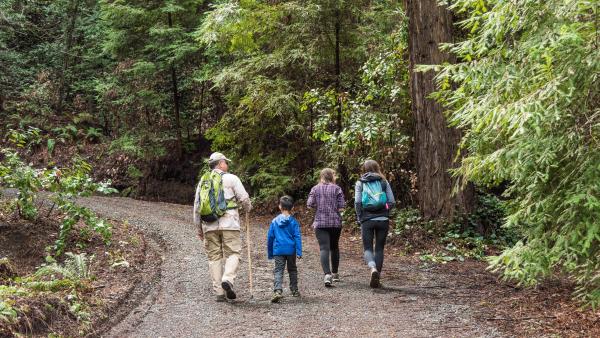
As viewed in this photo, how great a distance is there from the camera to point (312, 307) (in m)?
7.12

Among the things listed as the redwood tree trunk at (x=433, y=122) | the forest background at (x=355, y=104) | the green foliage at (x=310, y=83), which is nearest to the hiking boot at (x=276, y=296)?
the forest background at (x=355, y=104)

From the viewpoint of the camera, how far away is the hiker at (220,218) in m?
7.59

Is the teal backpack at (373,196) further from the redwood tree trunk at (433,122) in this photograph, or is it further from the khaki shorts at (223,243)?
the redwood tree trunk at (433,122)

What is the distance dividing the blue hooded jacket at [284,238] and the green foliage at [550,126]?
2.88 metres

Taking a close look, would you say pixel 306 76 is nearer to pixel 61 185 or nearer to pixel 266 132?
pixel 266 132

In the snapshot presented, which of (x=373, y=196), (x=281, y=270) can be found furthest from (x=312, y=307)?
(x=373, y=196)

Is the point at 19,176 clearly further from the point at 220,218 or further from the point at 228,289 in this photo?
the point at 228,289

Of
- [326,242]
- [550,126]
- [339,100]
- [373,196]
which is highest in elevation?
[339,100]

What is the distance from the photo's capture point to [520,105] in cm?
496

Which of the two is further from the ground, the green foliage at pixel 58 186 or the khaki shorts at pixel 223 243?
the green foliage at pixel 58 186

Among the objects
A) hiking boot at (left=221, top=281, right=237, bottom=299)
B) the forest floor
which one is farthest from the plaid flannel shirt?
hiking boot at (left=221, top=281, right=237, bottom=299)

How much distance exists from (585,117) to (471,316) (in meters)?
2.69

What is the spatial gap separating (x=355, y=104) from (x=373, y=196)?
5943 mm

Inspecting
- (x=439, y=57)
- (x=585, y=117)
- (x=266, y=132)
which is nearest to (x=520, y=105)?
(x=585, y=117)
